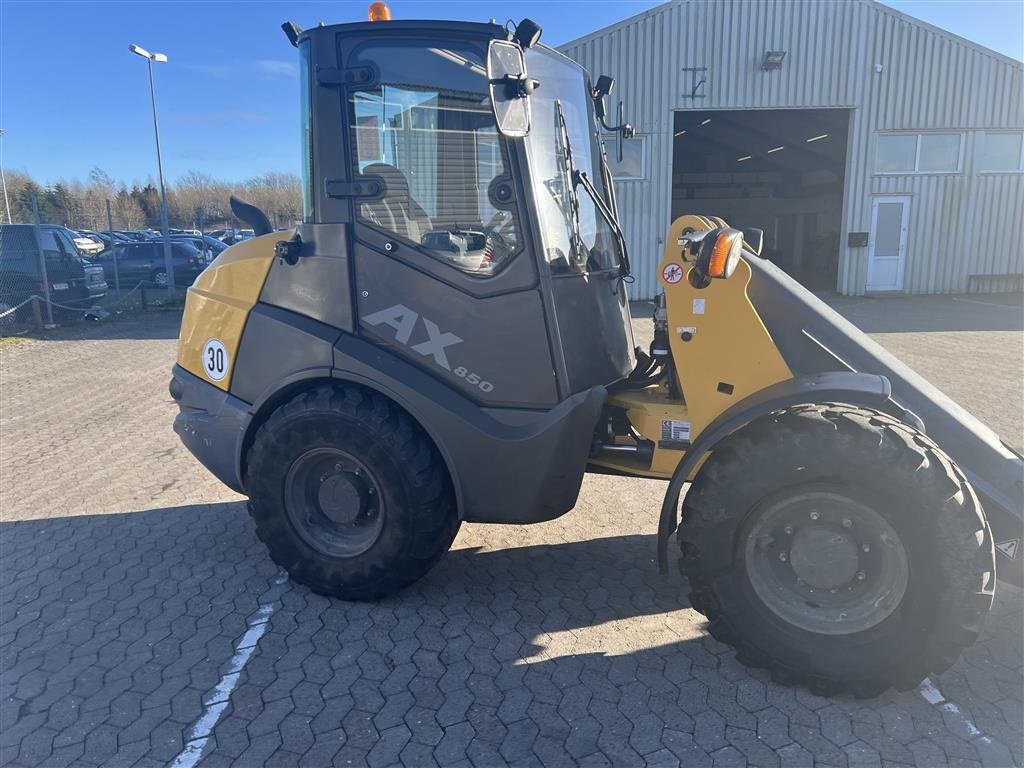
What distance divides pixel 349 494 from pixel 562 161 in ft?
6.54

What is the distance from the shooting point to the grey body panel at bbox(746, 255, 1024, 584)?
9.29 ft

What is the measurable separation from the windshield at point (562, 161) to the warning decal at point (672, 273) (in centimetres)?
47

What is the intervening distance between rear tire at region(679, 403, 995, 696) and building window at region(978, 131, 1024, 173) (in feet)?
60.7

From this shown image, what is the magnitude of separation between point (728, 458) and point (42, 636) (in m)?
3.42

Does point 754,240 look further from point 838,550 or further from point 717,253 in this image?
point 838,550

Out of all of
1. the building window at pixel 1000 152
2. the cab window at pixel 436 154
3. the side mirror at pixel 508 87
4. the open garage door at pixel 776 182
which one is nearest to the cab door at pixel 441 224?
the cab window at pixel 436 154

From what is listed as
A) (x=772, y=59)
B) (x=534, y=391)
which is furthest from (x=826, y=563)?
(x=772, y=59)

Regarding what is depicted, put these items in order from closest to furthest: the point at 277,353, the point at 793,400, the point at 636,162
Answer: the point at 793,400 → the point at 277,353 → the point at 636,162

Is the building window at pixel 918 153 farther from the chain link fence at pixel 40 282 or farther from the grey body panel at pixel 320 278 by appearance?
the chain link fence at pixel 40 282

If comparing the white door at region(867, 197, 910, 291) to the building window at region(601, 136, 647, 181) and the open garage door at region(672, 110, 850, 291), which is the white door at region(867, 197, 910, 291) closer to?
the open garage door at region(672, 110, 850, 291)

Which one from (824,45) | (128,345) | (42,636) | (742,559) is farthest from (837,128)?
(42,636)

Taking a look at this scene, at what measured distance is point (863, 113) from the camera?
16.5 meters

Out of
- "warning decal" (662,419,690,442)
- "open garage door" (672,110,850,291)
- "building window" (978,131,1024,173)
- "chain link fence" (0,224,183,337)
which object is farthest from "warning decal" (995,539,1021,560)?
"building window" (978,131,1024,173)

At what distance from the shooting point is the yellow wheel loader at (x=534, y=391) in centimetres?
273
